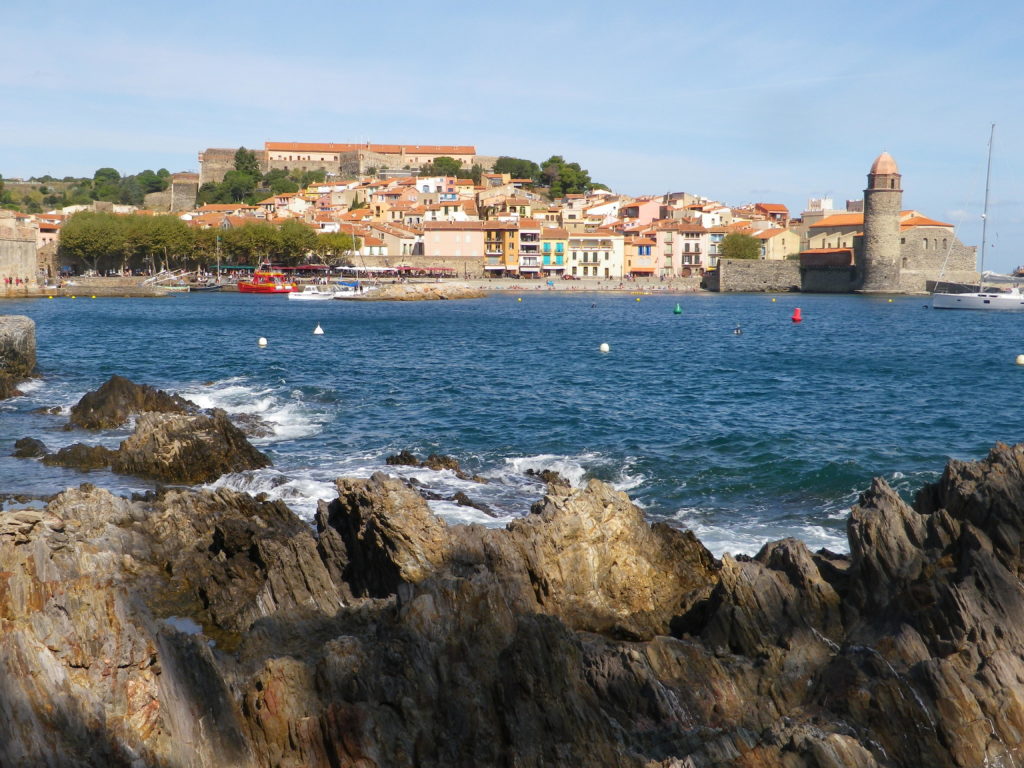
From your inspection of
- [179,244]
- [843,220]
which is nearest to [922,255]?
[843,220]

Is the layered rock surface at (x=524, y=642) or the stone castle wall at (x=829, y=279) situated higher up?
the stone castle wall at (x=829, y=279)

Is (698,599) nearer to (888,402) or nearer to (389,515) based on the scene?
(389,515)

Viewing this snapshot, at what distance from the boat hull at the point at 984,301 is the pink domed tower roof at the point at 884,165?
1938 centimetres

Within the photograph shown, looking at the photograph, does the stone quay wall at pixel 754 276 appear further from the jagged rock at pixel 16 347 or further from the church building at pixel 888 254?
the jagged rock at pixel 16 347

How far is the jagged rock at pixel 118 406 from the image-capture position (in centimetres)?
1652

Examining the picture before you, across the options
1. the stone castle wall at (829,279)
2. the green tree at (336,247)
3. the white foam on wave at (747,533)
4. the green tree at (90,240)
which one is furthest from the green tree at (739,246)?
the white foam on wave at (747,533)

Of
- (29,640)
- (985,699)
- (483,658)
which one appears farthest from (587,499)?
(29,640)

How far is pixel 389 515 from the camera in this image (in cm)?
775

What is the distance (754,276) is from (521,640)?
3411 inches

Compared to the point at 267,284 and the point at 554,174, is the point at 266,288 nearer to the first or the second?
the point at 267,284

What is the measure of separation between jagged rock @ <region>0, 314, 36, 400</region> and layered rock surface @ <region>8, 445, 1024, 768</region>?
1569 centimetres

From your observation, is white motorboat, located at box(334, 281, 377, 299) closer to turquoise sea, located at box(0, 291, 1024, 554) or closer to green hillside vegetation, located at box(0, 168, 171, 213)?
turquoise sea, located at box(0, 291, 1024, 554)

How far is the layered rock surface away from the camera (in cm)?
463

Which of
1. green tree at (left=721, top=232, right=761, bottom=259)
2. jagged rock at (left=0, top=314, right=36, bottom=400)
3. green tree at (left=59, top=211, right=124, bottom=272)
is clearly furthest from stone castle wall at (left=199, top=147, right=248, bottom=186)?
jagged rock at (left=0, top=314, right=36, bottom=400)
